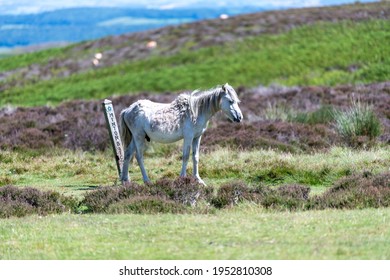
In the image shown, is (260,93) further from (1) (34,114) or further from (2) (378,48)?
(2) (378,48)

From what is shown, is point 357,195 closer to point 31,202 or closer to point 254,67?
point 31,202

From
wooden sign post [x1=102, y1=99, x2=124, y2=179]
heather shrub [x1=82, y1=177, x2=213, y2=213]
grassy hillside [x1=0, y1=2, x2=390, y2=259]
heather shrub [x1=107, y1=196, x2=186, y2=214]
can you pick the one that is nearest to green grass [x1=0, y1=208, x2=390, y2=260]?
grassy hillside [x1=0, y1=2, x2=390, y2=259]

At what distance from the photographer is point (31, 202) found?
51.8 feet

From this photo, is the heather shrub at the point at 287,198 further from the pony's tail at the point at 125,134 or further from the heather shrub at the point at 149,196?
the pony's tail at the point at 125,134

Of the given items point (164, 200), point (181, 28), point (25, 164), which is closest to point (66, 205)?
point (164, 200)

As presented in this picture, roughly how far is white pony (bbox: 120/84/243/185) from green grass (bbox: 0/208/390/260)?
12.4 feet

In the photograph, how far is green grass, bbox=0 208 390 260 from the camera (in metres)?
10.6

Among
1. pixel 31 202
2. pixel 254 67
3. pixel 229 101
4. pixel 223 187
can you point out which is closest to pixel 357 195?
pixel 223 187

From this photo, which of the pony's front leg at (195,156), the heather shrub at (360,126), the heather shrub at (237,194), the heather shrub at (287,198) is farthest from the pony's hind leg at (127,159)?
the heather shrub at (360,126)

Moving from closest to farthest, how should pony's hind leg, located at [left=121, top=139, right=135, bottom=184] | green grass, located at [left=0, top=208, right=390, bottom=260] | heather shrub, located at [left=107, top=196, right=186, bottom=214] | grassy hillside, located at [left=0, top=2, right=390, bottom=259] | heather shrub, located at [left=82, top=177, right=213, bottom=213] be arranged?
green grass, located at [left=0, top=208, right=390, bottom=260]
grassy hillside, located at [left=0, top=2, right=390, bottom=259]
heather shrub, located at [left=107, top=196, right=186, bottom=214]
heather shrub, located at [left=82, top=177, right=213, bottom=213]
pony's hind leg, located at [left=121, top=139, right=135, bottom=184]

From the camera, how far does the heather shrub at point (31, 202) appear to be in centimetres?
1522

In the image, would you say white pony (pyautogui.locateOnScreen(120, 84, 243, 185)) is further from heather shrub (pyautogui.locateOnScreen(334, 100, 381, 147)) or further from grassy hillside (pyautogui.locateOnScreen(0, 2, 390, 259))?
heather shrub (pyautogui.locateOnScreen(334, 100, 381, 147))

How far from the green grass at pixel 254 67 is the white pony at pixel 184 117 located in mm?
34571

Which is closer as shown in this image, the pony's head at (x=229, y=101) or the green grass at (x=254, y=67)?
the pony's head at (x=229, y=101)
